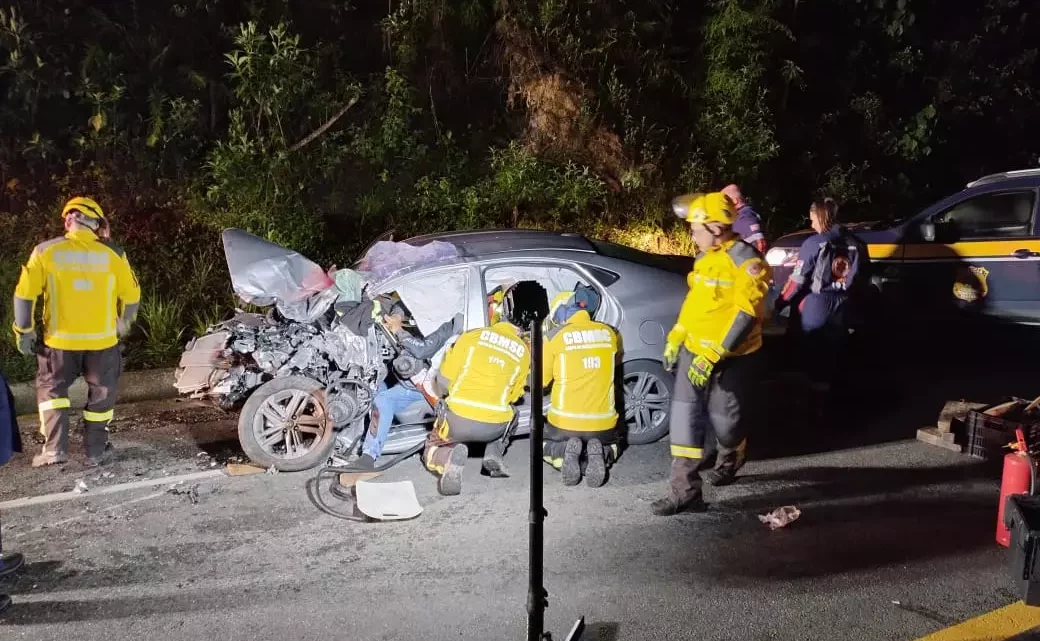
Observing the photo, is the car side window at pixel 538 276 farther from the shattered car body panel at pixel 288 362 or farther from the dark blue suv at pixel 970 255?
the dark blue suv at pixel 970 255

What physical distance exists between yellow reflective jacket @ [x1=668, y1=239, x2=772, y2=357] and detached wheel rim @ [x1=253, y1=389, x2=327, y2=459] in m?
2.54

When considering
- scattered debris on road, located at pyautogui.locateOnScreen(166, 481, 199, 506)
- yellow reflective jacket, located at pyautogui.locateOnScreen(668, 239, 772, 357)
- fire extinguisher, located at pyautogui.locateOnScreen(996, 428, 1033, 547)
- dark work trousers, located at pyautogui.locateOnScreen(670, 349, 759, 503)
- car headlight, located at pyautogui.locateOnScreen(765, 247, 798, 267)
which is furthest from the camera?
car headlight, located at pyautogui.locateOnScreen(765, 247, 798, 267)

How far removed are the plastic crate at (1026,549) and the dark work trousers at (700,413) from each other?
1.86m

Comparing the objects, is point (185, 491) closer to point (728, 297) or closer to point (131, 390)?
point (131, 390)

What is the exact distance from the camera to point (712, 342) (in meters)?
5.05

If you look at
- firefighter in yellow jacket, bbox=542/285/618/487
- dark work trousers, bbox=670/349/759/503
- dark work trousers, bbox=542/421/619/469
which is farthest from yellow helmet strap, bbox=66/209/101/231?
dark work trousers, bbox=670/349/759/503

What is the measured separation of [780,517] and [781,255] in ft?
15.3

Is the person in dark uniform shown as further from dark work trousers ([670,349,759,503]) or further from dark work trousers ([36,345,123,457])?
dark work trousers ([36,345,123,457])

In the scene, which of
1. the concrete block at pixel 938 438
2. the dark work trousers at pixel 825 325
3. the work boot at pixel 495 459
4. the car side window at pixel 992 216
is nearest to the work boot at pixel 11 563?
the work boot at pixel 495 459

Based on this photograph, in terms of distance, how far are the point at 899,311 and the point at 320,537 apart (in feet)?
21.2

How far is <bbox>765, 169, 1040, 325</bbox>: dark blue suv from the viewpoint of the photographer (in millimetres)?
8352

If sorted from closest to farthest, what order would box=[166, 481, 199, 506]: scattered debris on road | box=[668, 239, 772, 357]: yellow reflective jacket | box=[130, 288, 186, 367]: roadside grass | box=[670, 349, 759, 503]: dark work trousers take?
box=[668, 239, 772, 357]: yellow reflective jacket
box=[670, 349, 759, 503]: dark work trousers
box=[166, 481, 199, 506]: scattered debris on road
box=[130, 288, 186, 367]: roadside grass

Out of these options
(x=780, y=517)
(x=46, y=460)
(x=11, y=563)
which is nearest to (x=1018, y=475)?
(x=780, y=517)

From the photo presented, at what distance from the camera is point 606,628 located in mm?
3959
